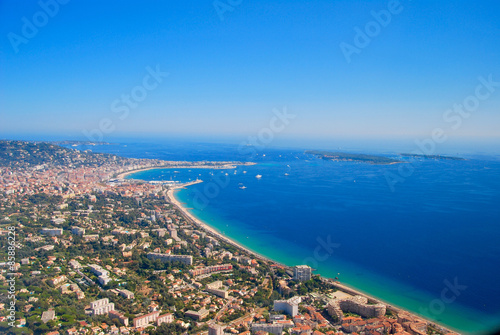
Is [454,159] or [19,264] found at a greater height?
[454,159]

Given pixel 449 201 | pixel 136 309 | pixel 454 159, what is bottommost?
pixel 136 309

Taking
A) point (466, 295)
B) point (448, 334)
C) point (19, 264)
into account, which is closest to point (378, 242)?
point (466, 295)

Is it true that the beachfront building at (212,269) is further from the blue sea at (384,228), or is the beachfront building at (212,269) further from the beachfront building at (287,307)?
the beachfront building at (287,307)

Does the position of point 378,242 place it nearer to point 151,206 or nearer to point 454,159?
point 151,206

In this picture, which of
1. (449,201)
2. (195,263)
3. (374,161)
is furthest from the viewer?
(374,161)

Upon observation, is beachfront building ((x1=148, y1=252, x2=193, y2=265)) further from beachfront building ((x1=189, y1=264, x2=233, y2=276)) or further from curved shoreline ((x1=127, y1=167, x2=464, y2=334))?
curved shoreline ((x1=127, y1=167, x2=464, y2=334))

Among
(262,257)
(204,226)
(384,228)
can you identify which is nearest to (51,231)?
(204,226)
